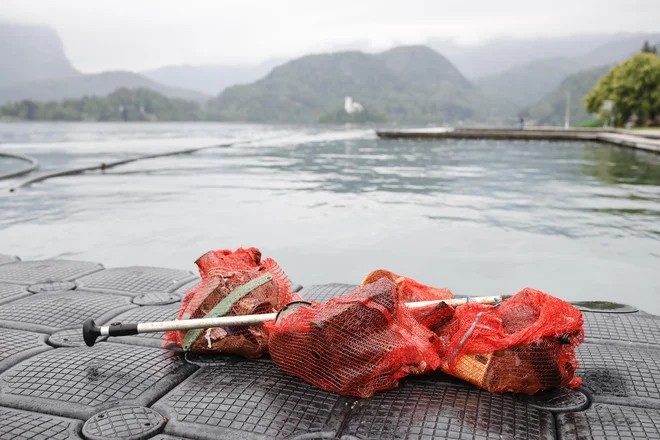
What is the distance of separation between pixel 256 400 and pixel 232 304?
2.33 ft

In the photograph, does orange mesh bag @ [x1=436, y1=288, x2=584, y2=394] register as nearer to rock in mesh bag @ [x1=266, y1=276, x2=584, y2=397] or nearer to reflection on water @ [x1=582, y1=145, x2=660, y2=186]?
rock in mesh bag @ [x1=266, y1=276, x2=584, y2=397]

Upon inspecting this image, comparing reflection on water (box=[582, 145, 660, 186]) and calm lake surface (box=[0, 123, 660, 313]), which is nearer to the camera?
calm lake surface (box=[0, 123, 660, 313])

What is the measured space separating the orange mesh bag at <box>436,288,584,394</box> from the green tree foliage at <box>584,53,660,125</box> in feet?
243

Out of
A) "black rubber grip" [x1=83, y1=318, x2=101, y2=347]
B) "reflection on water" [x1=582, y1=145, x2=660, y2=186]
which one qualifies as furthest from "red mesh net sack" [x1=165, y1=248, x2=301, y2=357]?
"reflection on water" [x1=582, y1=145, x2=660, y2=186]

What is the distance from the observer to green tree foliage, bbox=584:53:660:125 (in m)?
66.4

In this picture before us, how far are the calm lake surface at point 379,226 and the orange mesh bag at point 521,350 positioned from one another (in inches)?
110

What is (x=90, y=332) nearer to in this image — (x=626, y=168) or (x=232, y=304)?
(x=232, y=304)

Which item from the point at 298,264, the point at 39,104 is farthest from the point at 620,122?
the point at 39,104

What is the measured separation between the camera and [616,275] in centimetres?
659

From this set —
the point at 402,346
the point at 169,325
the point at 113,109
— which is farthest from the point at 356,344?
the point at 113,109

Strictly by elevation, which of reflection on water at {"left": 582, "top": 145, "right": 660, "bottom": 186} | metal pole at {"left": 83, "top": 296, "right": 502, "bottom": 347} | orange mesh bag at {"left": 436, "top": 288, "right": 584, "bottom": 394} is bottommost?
reflection on water at {"left": 582, "top": 145, "right": 660, "bottom": 186}

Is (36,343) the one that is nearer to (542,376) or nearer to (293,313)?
(293,313)

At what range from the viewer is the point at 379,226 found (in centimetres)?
930

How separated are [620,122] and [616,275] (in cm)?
7279
